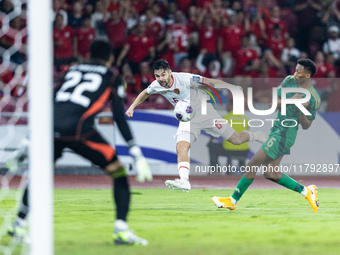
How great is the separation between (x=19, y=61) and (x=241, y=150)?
4817 millimetres

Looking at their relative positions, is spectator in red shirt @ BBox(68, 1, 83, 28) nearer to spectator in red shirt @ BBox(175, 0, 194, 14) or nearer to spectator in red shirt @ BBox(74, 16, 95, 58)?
spectator in red shirt @ BBox(74, 16, 95, 58)

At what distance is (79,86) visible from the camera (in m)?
5.83

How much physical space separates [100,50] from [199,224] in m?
2.33

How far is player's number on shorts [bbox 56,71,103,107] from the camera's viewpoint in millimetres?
5773

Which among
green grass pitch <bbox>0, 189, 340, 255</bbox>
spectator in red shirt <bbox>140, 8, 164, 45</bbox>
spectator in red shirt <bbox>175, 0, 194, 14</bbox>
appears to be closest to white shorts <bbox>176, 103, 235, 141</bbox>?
green grass pitch <bbox>0, 189, 340, 255</bbox>

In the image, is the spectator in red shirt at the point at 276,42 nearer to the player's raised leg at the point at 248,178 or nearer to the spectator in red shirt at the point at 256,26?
the spectator in red shirt at the point at 256,26

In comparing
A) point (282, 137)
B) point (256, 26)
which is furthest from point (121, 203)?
point (256, 26)

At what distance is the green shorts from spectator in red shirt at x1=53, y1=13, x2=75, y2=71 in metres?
6.87

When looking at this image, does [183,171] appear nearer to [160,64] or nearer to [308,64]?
[160,64]

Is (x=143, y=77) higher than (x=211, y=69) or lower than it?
lower

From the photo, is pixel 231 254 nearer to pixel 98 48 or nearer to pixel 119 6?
pixel 98 48

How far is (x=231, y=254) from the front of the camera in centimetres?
539

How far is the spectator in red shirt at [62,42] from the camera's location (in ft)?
46.6

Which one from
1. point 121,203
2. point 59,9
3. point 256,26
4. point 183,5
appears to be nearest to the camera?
point 121,203
